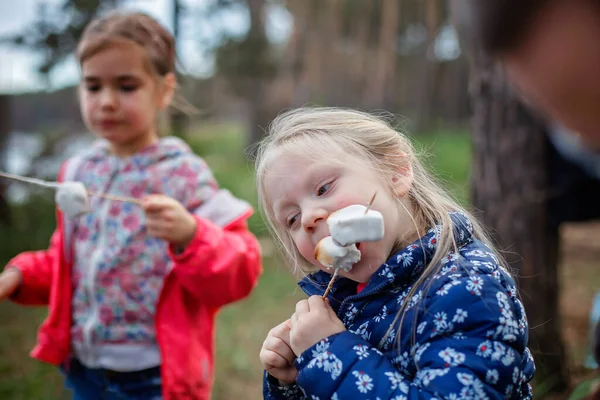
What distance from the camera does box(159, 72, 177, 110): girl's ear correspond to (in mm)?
2322

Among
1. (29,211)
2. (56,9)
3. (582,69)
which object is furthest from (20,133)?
(582,69)

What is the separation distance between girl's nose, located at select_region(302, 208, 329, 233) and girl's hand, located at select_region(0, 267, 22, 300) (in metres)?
1.49

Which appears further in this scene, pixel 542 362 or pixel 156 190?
Result: pixel 542 362

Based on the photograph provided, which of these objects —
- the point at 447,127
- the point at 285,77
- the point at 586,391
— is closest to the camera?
the point at 586,391

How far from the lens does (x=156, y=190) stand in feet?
7.19

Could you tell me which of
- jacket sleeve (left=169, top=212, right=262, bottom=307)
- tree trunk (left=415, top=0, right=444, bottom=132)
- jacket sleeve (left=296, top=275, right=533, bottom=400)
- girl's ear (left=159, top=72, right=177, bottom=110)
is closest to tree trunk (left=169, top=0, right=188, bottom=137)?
girl's ear (left=159, top=72, right=177, bottom=110)

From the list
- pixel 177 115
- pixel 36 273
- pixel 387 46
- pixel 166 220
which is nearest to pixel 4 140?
pixel 177 115

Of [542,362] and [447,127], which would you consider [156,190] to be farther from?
[447,127]

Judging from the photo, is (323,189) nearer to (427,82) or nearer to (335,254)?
(335,254)

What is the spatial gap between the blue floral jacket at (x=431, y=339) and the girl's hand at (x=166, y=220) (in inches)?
32.4

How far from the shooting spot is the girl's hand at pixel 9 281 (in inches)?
86.1

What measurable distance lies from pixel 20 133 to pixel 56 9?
7.67ft

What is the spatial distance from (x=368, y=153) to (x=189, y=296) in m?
1.08

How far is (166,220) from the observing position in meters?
1.93
